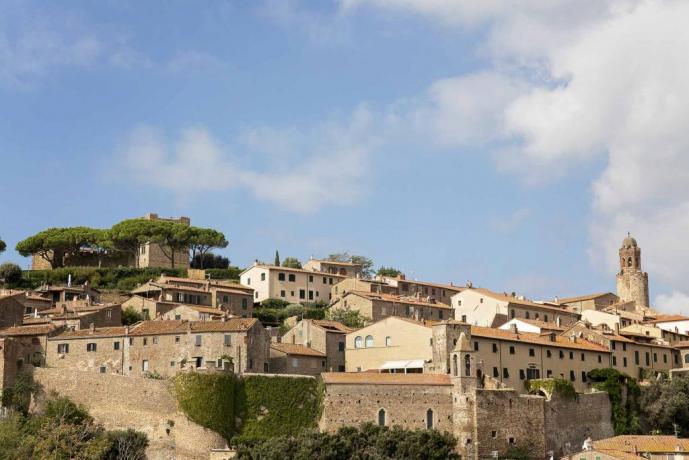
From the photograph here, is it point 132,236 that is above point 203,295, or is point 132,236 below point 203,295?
above

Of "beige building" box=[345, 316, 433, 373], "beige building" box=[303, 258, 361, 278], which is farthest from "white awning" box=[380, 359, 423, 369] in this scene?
"beige building" box=[303, 258, 361, 278]

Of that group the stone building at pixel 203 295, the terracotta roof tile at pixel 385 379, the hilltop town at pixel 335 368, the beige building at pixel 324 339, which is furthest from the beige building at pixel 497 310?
the terracotta roof tile at pixel 385 379

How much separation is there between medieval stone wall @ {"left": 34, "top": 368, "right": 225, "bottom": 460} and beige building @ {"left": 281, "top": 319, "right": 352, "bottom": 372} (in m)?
13.6

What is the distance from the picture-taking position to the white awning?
72125mm

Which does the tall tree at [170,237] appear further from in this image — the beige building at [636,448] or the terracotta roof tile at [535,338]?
the beige building at [636,448]

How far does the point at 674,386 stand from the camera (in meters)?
75.8

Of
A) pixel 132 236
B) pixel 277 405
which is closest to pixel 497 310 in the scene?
pixel 277 405

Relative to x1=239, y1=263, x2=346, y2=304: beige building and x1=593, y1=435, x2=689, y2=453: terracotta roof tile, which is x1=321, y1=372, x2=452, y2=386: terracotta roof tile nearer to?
x1=593, y1=435, x2=689, y2=453: terracotta roof tile

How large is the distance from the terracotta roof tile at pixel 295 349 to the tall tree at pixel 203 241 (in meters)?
37.0

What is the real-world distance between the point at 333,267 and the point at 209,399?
157 feet

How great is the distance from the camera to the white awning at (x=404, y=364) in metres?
72.1

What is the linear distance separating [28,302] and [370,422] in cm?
3662

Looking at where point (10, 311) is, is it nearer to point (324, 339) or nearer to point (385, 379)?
point (324, 339)

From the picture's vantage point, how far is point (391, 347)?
247 feet
